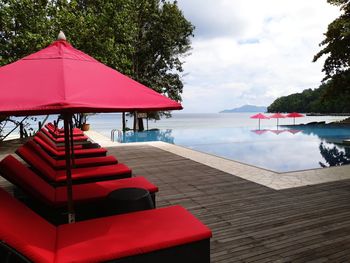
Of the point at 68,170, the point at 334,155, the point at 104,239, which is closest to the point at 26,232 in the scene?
the point at 104,239

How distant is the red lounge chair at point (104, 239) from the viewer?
266 cm

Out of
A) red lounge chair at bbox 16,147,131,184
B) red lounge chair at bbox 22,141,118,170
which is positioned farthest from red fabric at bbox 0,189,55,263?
red lounge chair at bbox 22,141,118,170

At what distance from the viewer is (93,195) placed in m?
4.63

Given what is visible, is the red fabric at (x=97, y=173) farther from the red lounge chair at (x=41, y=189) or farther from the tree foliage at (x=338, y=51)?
the tree foliage at (x=338, y=51)

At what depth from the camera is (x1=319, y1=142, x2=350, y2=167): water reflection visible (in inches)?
548

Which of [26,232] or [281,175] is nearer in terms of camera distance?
[26,232]

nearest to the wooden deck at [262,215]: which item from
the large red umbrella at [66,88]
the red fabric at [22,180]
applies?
the large red umbrella at [66,88]

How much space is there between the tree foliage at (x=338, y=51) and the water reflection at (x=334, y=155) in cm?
347

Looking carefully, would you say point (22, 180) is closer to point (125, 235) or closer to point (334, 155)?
point (125, 235)

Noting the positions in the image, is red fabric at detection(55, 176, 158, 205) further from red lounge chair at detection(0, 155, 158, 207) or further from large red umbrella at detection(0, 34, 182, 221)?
large red umbrella at detection(0, 34, 182, 221)

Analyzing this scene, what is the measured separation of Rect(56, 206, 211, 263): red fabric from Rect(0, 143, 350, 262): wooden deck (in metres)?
0.96

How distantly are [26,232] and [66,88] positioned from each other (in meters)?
1.39

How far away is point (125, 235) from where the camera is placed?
316 centimetres

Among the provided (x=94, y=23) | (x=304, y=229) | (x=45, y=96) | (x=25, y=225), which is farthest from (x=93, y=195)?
(x=94, y=23)
